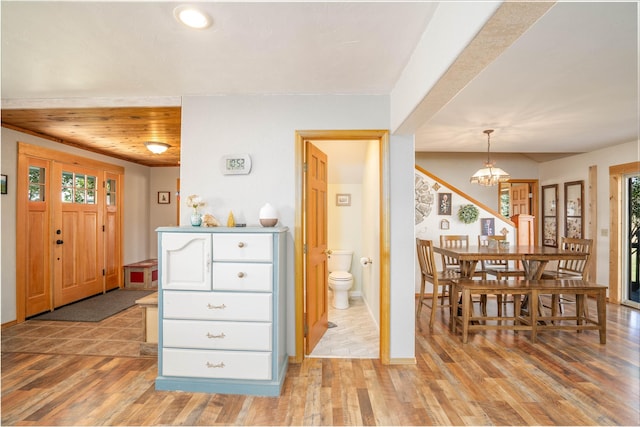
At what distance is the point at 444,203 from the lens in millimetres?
4957

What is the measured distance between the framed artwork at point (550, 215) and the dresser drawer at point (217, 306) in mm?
6074

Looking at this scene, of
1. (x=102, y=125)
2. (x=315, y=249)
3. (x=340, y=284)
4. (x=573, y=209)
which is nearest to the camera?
(x=315, y=249)

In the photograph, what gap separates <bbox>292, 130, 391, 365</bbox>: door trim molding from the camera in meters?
2.66

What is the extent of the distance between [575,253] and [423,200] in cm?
201

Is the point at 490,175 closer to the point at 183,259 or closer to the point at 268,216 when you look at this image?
the point at 268,216

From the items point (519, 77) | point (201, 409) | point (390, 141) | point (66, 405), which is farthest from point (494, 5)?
point (66, 405)

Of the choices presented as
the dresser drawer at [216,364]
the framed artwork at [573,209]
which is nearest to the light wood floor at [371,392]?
the dresser drawer at [216,364]

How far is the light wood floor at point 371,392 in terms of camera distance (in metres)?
1.96

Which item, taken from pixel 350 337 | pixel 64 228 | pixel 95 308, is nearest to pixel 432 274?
pixel 350 337

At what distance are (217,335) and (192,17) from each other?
2.01 metres

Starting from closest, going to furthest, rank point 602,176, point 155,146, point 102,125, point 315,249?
point 315,249 → point 102,125 → point 155,146 → point 602,176

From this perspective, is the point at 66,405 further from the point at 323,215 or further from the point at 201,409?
the point at 323,215

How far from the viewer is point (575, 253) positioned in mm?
3523

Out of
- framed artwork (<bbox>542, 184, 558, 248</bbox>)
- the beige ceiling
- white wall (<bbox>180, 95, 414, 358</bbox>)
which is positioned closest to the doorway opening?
framed artwork (<bbox>542, 184, 558, 248</bbox>)
